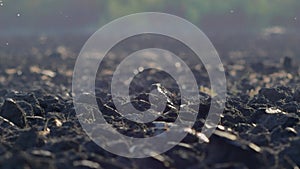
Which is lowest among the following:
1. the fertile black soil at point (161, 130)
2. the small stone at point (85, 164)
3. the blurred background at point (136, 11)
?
the small stone at point (85, 164)

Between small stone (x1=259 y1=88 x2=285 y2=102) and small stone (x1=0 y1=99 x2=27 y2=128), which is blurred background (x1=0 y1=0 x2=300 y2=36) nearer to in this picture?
small stone (x1=259 y1=88 x2=285 y2=102)

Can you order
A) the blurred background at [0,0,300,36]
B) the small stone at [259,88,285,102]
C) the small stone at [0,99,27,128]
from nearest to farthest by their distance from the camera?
the small stone at [0,99,27,128]
the small stone at [259,88,285,102]
the blurred background at [0,0,300,36]

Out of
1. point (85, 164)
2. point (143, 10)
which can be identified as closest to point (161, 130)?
point (85, 164)

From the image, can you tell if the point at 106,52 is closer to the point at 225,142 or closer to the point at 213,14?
the point at 213,14

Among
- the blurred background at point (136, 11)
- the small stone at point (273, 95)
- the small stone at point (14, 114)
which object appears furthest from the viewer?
the blurred background at point (136, 11)

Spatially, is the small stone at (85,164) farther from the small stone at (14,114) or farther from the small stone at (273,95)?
the small stone at (273,95)

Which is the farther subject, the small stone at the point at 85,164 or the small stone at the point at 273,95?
the small stone at the point at 273,95

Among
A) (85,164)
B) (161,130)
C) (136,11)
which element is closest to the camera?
(85,164)

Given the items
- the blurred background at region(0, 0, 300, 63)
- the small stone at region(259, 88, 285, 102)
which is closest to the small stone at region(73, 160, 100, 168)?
the small stone at region(259, 88, 285, 102)

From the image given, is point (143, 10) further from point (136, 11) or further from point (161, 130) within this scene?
point (161, 130)

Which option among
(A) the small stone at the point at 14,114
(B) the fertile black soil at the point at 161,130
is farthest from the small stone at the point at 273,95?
(A) the small stone at the point at 14,114
